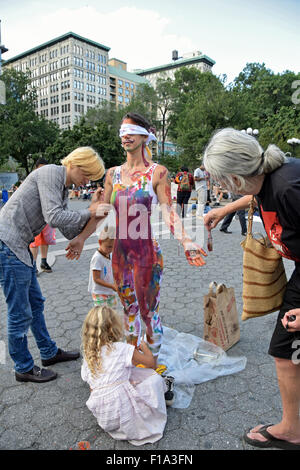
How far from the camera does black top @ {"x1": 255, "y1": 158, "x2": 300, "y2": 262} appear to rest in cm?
142

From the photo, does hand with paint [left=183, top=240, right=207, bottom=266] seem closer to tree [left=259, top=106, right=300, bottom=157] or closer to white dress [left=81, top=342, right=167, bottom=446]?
white dress [left=81, top=342, right=167, bottom=446]

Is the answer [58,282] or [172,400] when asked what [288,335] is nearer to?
[172,400]

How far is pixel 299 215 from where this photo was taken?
1.40m

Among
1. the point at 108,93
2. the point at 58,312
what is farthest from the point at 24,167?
the point at 58,312

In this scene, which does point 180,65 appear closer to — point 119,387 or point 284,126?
point 284,126

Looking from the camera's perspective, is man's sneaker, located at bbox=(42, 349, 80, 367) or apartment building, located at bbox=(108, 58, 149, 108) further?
apartment building, located at bbox=(108, 58, 149, 108)

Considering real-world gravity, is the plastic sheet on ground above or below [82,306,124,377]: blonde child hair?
below

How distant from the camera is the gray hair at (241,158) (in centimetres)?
152

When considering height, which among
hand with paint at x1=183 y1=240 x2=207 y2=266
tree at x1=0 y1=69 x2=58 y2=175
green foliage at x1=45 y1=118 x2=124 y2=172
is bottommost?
hand with paint at x1=183 y1=240 x2=207 y2=266

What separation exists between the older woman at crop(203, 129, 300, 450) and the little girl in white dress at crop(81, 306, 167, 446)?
0.76 m

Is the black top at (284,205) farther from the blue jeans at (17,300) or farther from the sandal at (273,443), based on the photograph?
the blue jeans at (17,300)

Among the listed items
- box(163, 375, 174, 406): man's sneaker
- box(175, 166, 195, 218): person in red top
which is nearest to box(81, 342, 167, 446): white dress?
box(163, 375, 174, 406): man's sneaker

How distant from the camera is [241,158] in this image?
4.96 ft

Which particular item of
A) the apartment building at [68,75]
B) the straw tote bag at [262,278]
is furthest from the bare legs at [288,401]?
the apartment building at [68,75]
